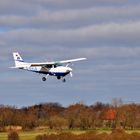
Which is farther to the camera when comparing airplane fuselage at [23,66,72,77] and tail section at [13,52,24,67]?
tail section at [13,52,24,67]

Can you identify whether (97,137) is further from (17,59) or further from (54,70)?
(54,70)

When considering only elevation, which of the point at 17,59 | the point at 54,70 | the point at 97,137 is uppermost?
the point at 17,59

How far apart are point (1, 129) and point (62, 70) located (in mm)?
107137

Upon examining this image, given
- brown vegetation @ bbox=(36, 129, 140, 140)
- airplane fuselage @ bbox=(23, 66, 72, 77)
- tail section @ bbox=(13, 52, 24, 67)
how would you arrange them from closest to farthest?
1. airplane fuselage @ bbox=(23, 66, 72, 77)
2. tail section @ bbox=(13, 52, 24, 67)
3. brown vegetation @ bbox=(36, 129, 140, 140)

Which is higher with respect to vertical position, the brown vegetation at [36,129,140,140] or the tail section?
the tail section

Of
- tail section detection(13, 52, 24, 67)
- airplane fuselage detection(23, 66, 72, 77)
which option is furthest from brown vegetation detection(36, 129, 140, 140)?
airplane fuselage detection(23, 66, 72, 77)

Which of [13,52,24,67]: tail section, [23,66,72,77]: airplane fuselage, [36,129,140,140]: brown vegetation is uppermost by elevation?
[13,52,24,67]: tail section

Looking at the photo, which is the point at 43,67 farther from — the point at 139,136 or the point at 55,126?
the point at 55,126

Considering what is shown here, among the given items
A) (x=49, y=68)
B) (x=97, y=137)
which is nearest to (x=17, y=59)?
(x=49, y=68)

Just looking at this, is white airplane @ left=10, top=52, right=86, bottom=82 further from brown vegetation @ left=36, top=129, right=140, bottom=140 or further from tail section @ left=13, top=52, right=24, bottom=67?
brown vegetation @ left=36, top=129, right=140, bottom=140

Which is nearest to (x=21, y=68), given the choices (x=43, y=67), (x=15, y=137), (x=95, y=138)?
(x=43, y=67)

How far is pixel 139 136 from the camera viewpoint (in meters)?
120

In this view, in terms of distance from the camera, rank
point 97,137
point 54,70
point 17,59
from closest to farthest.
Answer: point 54,70 < point 17,59 < point 97,137

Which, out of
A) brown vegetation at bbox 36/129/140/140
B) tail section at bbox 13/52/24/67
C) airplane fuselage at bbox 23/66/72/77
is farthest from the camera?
brown vegetation at bbox 36/129/140/140
